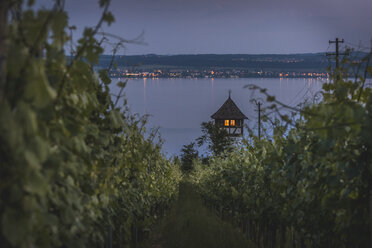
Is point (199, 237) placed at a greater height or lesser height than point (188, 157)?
greater

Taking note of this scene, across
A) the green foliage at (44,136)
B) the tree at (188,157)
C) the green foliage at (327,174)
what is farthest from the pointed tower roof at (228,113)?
the green foliage at (44,136)

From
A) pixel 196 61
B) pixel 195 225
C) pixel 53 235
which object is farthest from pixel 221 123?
pixel 196 61

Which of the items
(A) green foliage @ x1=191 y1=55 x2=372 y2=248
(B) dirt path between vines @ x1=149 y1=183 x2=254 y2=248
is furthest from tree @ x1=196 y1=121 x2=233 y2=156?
(A) green foliage @ x1=191 y1=55 x2=372 y2=248

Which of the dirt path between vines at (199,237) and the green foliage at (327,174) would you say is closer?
the green foliage at (327,174)

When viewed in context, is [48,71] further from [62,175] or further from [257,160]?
[257,160]

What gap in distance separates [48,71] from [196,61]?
171253 mm

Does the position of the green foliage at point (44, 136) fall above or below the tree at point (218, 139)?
above

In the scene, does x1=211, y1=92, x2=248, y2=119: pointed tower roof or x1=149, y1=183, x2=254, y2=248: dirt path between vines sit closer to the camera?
x1=149, y1=183, x2=254, y2=248: dirt path between vines

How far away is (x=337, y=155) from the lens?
349 cm

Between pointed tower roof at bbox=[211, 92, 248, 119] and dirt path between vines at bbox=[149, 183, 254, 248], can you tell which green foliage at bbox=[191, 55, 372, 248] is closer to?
dirt path between vines at bbox=[149, 183, 254, 248]

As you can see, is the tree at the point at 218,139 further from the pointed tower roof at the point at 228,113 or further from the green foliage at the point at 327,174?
the green foliage at the point at 327,174

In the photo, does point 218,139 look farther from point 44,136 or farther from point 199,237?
point 44,136

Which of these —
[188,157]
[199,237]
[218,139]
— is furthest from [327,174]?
[188,157]

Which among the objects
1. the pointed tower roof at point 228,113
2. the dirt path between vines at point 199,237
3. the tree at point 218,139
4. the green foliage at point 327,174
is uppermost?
the green foliage at point 327,174
